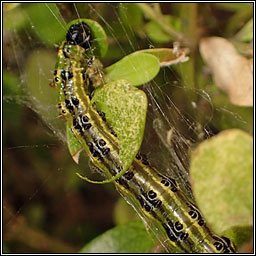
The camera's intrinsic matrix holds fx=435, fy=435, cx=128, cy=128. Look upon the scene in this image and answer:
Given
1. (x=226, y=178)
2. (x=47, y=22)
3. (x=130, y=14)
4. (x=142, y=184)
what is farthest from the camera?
(x=130, y=14)

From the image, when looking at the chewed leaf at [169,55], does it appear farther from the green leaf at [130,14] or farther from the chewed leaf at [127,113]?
the chewed leaf at [127,113]

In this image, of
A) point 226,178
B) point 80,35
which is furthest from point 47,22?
point 226,178

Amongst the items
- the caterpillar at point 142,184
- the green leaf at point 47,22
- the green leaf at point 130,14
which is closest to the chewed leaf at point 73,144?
the caterpillar at point 142,184

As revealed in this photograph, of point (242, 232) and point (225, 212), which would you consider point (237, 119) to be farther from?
point (225, 212)

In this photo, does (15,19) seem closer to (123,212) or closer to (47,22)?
(47,22)

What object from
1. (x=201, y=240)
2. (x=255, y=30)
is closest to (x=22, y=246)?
(x=201, y=240)

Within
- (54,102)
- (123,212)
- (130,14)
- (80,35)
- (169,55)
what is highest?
(80,35)

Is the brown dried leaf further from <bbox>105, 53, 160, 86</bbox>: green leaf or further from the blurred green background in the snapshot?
<bbox>105, 53, 160, 86</bbox>: green leaf
